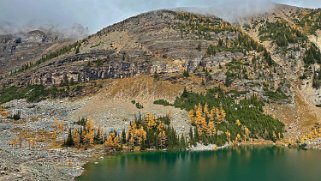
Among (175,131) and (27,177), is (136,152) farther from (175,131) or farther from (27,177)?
(27,177)

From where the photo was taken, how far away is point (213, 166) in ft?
363

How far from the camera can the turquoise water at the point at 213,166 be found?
94188 millimetres

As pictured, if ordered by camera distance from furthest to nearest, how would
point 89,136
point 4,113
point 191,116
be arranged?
1. point 4,113
2. point 191,116
3. point 89,136

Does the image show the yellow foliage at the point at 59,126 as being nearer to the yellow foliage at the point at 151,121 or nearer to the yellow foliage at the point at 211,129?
the yellow foliage at the point at 151,121

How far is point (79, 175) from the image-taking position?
94312 millimetres

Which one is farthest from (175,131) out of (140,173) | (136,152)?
(140,173)

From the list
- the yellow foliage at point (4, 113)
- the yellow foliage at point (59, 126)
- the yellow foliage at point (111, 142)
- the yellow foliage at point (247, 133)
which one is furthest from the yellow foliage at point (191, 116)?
the yellow foliage at point (4, 113)

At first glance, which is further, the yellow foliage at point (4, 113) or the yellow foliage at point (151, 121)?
the yellow foliage at point (4, 113)

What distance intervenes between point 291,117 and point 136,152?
82.0 meters

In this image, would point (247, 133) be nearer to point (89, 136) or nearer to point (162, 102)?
point (162, 102)

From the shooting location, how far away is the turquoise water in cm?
9419

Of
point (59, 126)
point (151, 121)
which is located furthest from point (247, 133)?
point (59, 126)

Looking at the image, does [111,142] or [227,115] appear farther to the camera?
[227,115]

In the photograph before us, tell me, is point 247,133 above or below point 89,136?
above
